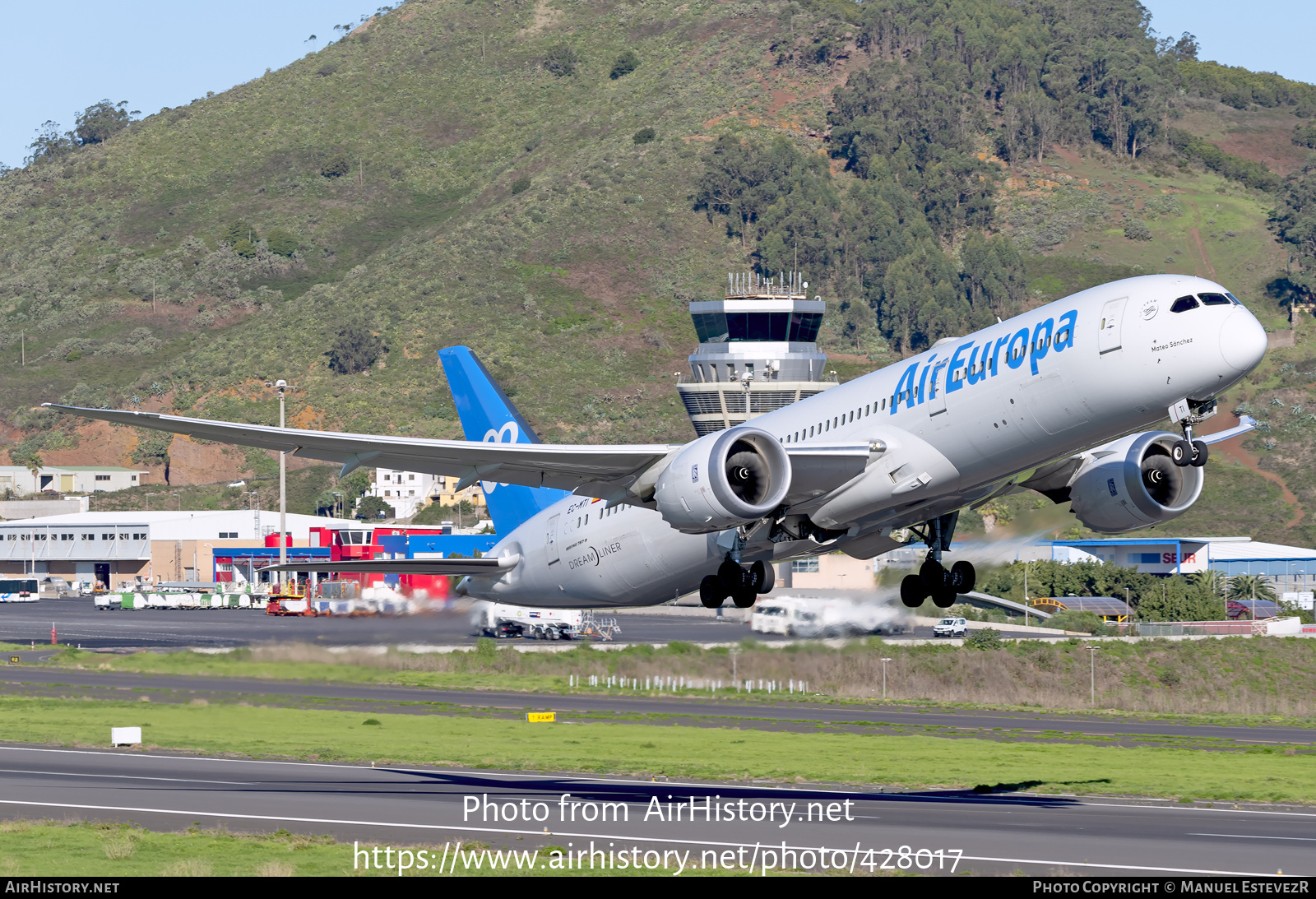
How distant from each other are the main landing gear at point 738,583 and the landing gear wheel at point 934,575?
4.82 meters

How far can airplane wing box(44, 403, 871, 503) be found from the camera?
37.2 m

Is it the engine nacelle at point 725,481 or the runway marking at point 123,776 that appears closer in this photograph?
the engine nacelle at point 725,481

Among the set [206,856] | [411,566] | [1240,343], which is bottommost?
[206,856]

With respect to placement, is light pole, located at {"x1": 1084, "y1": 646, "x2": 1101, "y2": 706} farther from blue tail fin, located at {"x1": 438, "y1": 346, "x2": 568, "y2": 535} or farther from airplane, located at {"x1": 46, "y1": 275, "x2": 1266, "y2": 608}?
airplane, located at {"x1": 46, "y1": 275, "x2": 1266, "y2": 608}

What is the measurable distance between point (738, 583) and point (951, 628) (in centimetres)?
6023

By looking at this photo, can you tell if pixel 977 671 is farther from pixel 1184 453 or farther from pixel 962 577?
pixel 1184 453

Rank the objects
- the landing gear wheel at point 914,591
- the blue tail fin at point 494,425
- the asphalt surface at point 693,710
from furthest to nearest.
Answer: the asphalt surface at point 693,710, the blue tail fin at point 494,425, the landing gear wheel at point 914,591

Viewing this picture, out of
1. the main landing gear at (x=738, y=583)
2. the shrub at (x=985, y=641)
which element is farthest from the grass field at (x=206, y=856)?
the shrub at (x=985, y=641)

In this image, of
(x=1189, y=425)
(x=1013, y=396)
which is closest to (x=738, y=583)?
(x=1013, y=396)

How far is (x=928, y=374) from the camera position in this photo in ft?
124

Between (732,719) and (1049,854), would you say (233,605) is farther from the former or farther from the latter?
(1049,854)

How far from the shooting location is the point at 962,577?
4328 cm

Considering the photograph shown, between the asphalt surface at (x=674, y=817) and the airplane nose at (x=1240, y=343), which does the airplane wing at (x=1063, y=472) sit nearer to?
the airplane nose at (x=1240, y=343)

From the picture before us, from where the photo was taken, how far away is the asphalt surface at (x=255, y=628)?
57719 mm
